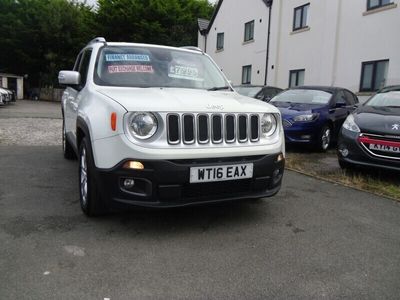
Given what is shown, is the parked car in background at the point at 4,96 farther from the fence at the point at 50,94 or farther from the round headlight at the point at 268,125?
the round headlight at the point at 268,125

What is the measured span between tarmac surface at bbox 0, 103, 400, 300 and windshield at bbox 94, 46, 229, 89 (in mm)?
1400

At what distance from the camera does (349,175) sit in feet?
20.5

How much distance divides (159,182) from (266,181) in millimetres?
1085

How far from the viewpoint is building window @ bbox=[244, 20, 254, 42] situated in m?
22.3

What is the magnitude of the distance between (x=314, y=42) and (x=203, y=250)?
620 inches

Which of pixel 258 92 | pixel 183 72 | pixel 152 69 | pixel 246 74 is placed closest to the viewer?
pixel 152 69

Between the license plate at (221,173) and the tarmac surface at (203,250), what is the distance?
531 millimetres

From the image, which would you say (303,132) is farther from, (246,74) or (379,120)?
(246,74)

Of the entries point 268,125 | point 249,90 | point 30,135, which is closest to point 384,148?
point 268,125

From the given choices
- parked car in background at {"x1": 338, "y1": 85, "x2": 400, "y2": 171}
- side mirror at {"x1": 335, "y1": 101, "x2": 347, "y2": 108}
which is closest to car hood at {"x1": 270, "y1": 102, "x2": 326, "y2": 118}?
side mirror at {"x1": 335, "y1": 101, "x2": 347, "y2": 108}

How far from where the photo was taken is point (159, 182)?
329 centimetres

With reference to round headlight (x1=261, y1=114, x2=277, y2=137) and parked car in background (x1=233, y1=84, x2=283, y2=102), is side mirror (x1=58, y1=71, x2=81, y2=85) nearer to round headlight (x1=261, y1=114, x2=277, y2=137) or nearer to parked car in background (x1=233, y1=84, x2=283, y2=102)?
round headlight (x1=261, y1=114, x2=277, y2=137)

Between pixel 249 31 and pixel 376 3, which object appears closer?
pixel 376 3

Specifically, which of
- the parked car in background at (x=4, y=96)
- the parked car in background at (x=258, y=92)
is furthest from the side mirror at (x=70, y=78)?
the parked car in background at (x=4, y=96)
